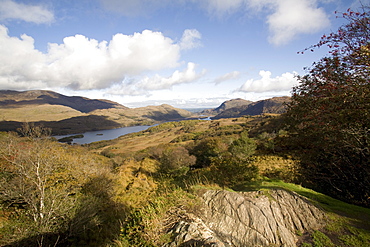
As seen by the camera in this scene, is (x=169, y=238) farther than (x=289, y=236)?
No

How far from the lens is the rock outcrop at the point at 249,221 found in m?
4.17

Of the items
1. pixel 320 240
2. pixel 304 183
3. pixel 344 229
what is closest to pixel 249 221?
pixel 320 240

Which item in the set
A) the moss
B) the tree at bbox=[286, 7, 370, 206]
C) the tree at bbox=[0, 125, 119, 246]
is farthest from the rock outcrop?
the tree at bbox=[0, 125, 119, 246]

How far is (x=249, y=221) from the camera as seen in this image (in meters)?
4.84

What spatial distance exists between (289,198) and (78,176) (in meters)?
16.9

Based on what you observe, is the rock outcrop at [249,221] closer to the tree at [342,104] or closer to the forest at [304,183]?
the forest at [304,183]

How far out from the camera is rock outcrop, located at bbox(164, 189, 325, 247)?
417cm

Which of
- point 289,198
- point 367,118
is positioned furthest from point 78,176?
point 367,118

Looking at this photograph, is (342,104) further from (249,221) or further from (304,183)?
(304,183)

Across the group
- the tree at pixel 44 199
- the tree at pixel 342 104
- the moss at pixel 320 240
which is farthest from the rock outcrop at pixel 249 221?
the tree at pixel 44 199

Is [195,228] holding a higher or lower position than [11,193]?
higher

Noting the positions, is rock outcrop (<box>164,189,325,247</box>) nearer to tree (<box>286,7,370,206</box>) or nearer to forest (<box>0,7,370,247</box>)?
forest (<box>0,7,370,247</box>)

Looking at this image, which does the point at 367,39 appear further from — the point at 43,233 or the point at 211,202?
the point at 43,233

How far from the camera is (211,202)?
5.48m
